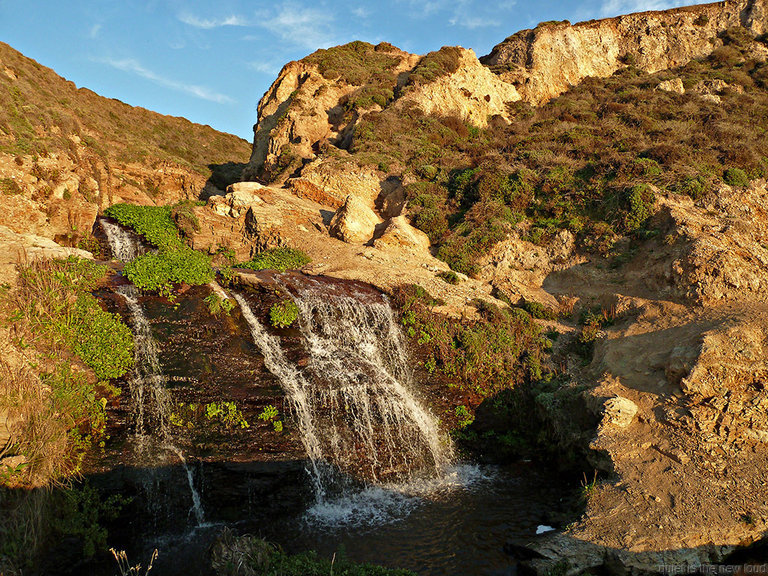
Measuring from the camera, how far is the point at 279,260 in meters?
18.9

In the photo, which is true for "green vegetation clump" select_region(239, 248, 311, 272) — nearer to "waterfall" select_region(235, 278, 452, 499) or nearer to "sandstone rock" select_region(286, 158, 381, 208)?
"waterfall" select_region(235, 278, 452, 499)

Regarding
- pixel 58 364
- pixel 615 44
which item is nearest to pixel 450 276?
pixel 58 364

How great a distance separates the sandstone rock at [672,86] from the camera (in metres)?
35.1

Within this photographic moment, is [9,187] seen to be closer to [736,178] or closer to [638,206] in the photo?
[638,206]

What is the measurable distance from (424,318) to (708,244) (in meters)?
10.0

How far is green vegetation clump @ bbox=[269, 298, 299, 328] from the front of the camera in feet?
42.9

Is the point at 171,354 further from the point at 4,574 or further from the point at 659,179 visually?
the point at 659,179

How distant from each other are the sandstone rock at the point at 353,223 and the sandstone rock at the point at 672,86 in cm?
2937

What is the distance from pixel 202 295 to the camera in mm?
12914

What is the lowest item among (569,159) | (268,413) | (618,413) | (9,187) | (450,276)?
(618,413)

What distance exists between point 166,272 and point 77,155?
21.1m

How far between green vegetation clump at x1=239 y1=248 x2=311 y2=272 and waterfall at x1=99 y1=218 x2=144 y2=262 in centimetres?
609

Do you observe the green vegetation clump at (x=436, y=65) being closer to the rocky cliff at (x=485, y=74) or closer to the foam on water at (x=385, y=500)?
the rocky cliff at (x=485, y=74)

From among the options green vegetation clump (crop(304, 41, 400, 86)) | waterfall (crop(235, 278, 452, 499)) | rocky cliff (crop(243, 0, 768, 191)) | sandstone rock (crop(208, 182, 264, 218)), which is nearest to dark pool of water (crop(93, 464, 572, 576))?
waterfall (crop(235, 278, 452, 499))
